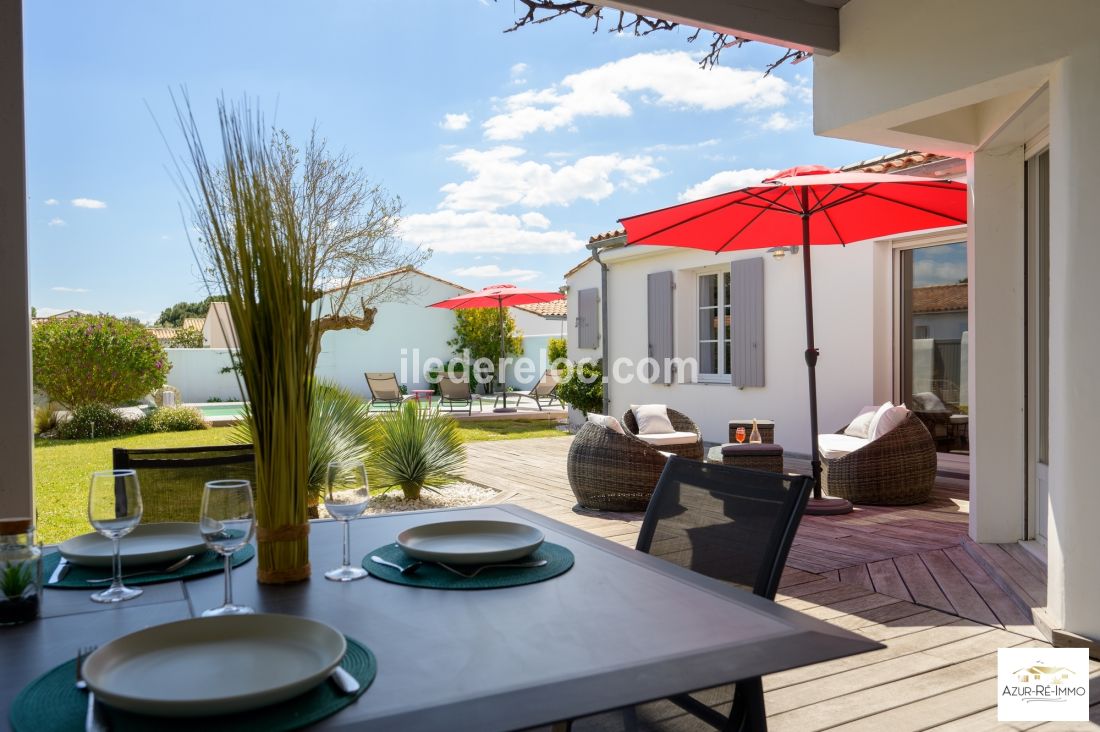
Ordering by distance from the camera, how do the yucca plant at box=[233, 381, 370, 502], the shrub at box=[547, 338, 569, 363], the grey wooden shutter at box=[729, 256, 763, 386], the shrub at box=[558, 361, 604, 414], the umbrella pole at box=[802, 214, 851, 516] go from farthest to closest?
the shrub at box=[547, 338, 569, 363] < the shrub at box=[558, 361, 604, 414] < the grey wooden shutter at box=[729, 256, 763, 386] < the umbrella pole at box=[802, 214, 851, 516] < the yucca plant at box=[233, 381, 370, 502]

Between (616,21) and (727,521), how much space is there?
3.63 metres

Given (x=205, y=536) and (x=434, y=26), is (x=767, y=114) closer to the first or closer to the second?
(x=434, y=26)

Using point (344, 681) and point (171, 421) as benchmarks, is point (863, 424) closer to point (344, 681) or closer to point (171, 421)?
point (344, 681)

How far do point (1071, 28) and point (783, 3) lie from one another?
144 centimetres

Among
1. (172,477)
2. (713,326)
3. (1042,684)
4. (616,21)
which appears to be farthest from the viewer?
(713,326)

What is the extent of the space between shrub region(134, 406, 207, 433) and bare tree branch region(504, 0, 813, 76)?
9.22 m

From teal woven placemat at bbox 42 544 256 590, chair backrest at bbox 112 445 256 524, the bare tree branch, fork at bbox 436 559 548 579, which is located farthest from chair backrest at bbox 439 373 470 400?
fork at bbox 436 559 548 579

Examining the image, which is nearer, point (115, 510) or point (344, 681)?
point (344, 681)

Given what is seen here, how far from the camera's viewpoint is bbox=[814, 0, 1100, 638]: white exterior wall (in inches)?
106

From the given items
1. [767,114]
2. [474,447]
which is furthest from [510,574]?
[767,114]

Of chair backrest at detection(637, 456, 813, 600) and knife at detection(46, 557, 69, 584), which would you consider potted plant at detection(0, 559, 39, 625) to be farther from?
chair backrest at detection(637, 456, 813, 600)

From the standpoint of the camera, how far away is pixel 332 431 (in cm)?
475

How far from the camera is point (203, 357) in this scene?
18.0 m

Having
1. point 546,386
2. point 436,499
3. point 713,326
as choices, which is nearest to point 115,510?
point 436,499
